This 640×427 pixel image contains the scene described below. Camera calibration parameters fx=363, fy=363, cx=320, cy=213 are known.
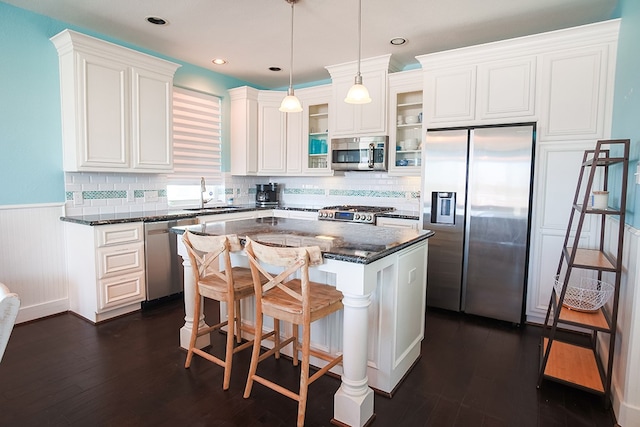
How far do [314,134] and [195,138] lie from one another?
64.0 inches

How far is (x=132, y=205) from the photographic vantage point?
409 centimetres

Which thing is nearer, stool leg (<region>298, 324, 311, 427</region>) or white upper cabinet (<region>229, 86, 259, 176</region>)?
stool leg (<region>298, 324, 311, 427</region>)

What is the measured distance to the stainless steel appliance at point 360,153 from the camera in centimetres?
440

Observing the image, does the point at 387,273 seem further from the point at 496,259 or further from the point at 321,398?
the point at 496,259

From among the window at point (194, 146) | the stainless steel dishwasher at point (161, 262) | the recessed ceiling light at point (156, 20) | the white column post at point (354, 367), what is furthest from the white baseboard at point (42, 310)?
the white column post at point (354, 367)

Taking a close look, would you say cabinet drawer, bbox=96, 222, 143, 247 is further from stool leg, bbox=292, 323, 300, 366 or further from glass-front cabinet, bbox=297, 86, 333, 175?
glass-front cabinet, bbox=297, 86, 333, 175

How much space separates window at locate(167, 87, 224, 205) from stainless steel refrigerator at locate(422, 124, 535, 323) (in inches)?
117

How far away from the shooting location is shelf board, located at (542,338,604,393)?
7.37ft

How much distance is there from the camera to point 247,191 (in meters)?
5.68

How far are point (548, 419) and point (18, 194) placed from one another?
4.39m

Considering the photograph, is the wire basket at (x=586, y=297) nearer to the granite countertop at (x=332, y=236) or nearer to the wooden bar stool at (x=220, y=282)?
the granite countertop at (x=332, y=236)

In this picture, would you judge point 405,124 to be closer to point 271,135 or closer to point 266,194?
point 271,135

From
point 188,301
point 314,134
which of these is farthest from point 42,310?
point 314,134

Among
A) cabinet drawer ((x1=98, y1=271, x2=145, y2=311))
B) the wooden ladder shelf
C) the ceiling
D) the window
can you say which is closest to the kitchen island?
the wooden ladder shelf
